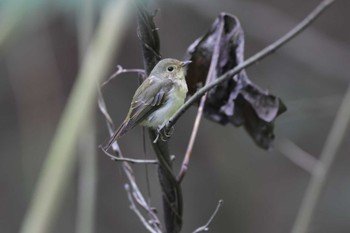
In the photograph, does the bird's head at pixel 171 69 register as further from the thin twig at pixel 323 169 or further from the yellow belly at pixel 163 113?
the thin twig at pixel 323 169

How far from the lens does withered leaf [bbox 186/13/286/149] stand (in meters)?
1.86

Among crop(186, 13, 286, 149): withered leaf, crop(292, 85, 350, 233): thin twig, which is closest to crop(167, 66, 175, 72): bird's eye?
crop(186, 13, 286, 149): withered leaf

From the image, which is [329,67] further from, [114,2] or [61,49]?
[114,2]

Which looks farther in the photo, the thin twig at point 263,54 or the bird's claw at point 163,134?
the bird's claw at point 163,134

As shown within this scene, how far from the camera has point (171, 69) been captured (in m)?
1.80

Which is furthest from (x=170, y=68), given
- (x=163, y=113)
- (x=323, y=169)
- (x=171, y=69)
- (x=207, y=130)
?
(x=207, y=130)

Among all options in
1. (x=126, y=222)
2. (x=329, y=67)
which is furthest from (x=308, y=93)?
(x=126, y=222)

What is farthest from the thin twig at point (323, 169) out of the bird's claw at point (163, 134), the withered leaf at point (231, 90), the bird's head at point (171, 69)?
the bird's claw at point (163, 134)

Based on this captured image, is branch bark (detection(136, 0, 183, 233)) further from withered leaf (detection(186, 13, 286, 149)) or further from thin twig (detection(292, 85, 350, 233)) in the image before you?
thin twig (detection(292, 85, 350, 233))

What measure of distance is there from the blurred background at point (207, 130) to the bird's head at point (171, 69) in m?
1.92

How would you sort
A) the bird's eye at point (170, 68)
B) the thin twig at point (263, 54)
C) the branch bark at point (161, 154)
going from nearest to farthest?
the thin twig at point (263, 54) → the branch bark at point (161, 154) → the bird's eye at point (170, 68)

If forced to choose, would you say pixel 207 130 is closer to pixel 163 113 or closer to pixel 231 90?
pixel 231 90

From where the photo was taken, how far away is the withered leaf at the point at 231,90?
186cm

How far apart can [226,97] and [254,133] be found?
0.12 metres
